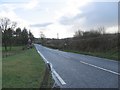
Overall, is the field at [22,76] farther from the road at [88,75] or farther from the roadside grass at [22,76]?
the road at [88,75]

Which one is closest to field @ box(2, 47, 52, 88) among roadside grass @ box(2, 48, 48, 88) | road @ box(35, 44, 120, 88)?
roadside grass @ box(2, 48, 48, 88)

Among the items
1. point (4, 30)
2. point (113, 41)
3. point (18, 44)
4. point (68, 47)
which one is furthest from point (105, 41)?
point (18, 44)

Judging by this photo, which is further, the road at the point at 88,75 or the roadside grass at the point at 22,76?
the roadside grass at the point at 22,76

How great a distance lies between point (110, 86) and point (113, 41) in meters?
35.0

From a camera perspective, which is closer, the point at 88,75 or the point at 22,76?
the point at 22,76

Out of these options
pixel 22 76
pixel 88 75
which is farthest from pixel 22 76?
pixel 88 75

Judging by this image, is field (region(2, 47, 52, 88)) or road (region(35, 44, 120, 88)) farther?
field (region(2, 47, 52, 88))

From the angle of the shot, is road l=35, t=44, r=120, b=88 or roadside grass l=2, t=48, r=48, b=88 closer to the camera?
road l=35, t=44, r=120, b=88

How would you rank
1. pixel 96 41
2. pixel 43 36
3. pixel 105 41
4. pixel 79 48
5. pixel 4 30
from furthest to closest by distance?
pixel 43 36, pixel 4 30, pixel 79 48, pixel 96 41, pixel 105 41

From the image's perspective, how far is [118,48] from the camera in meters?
41.0

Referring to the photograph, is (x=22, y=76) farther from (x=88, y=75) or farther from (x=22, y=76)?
(x=88, y=75)

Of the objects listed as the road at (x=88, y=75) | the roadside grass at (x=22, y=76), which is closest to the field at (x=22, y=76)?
the roadside grass at (x=22, y=76)

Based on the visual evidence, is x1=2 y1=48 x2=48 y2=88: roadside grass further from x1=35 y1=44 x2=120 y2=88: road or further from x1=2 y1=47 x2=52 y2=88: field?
x1=35 y1=44 x2=120 y2=88: road

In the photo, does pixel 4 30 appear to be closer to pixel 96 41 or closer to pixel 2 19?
pixel 2 19
